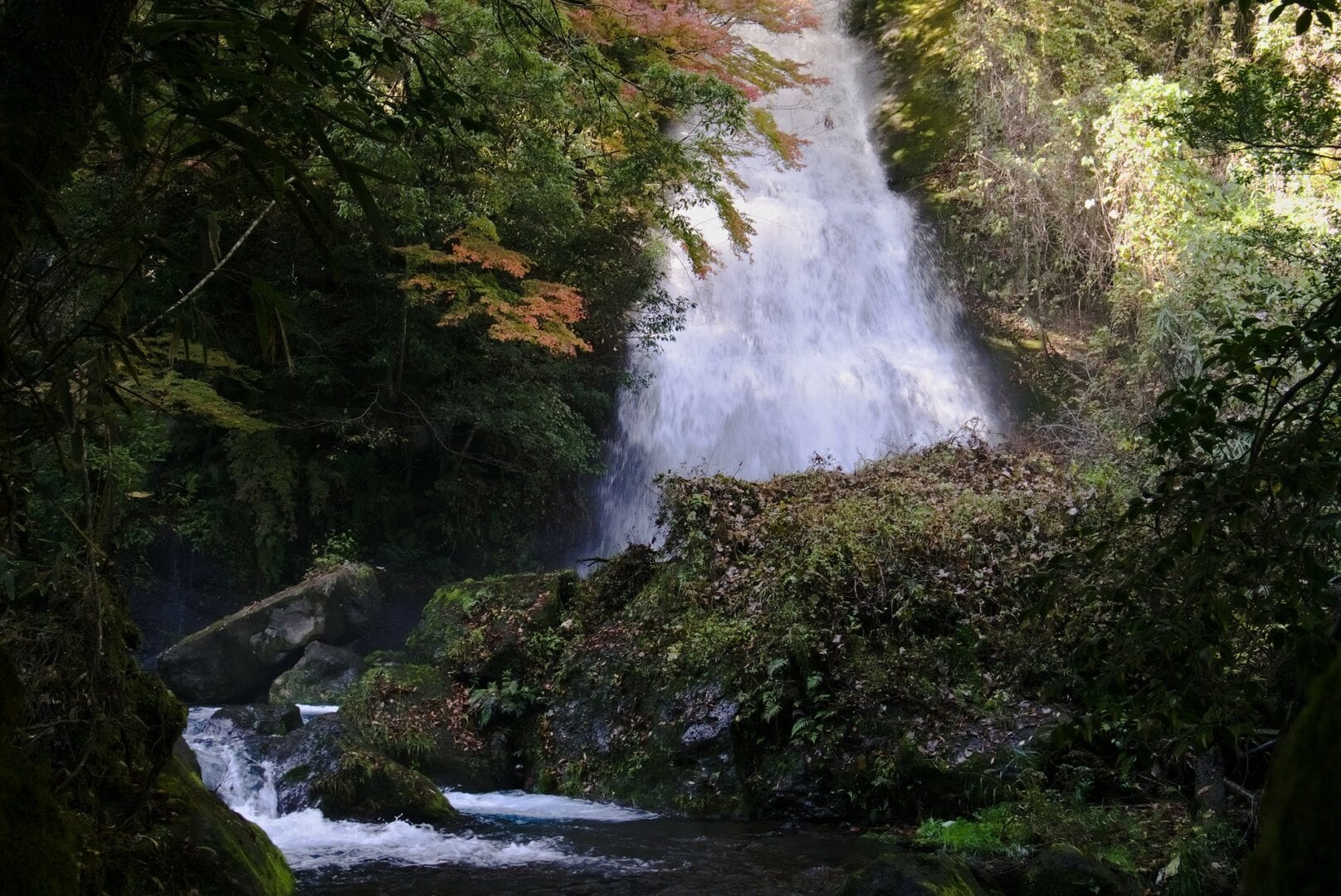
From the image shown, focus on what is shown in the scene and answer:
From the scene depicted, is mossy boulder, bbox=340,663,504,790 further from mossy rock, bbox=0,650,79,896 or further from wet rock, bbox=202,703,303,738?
mossy rock, bbox=0,650,79,896

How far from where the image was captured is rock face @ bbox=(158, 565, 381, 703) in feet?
33.1

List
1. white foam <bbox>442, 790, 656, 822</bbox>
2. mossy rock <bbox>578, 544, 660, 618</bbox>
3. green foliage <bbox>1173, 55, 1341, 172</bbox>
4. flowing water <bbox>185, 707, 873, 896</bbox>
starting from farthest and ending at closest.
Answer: mossy rock <bbox>578, 544, 660, 618</bbox> < white foam <bbox>442, 790, 656, 822</bbox> < flowing water <bbox>185, 707, 873, 896</bbox> < green foliage <bbox>1173, 55, 1341, 172</bbox>

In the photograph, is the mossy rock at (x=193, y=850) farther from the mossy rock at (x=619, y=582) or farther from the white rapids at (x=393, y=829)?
the mossy rock at (x=619, y=582)

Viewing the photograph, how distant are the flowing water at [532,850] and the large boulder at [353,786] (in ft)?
0.31

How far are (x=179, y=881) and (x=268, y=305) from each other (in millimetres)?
2337

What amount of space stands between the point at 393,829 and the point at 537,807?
1.24m

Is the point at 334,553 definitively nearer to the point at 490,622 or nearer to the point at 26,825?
the point at 490,622

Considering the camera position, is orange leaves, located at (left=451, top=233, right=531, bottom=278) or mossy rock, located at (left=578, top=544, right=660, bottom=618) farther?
orange leaves, located at (left=451, top=233, right=531, bottom=278)

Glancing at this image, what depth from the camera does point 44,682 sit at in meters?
2.84

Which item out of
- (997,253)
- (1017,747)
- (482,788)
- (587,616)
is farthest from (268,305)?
(997,253)

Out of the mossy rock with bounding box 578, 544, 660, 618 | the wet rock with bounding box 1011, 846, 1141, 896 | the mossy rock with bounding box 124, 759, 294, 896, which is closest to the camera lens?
the mossy rock with bounding box 124, 759, 294, 896

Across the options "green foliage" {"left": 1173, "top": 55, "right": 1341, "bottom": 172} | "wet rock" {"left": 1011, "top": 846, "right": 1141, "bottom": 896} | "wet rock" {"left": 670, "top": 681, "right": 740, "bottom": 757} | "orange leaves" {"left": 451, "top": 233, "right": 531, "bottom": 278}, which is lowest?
"wet rock" {"left": 670, "top": 681, "right": 740, "bottom": 757}

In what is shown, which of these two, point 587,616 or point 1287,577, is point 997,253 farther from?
point 1287,577

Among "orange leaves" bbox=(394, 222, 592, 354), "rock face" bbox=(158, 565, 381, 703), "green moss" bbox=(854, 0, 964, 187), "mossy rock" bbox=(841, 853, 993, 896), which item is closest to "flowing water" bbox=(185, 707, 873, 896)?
"mossy rock" bbox=(841, 853, 993, 896)
